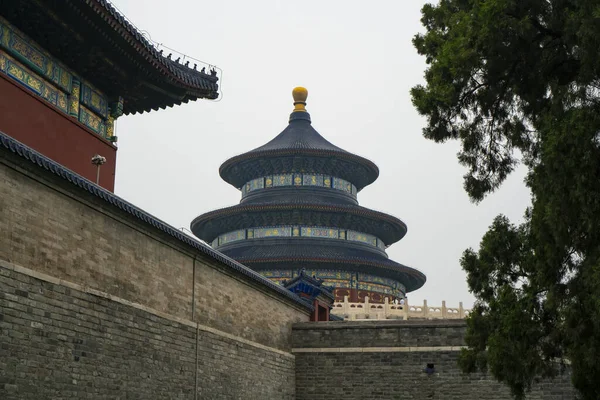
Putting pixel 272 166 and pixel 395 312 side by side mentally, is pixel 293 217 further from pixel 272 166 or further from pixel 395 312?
pixel 395 312

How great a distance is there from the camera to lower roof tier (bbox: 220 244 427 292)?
37312mm

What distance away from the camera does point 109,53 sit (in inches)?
791

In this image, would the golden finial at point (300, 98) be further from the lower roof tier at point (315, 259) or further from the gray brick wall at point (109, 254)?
the gray brick wall at point (109, 254)

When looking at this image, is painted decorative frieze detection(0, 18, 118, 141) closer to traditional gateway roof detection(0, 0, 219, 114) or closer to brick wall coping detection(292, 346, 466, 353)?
traditional gateway roof detection(0, 0, 219, 114)

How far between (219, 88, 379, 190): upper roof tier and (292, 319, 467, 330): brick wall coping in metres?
16.7

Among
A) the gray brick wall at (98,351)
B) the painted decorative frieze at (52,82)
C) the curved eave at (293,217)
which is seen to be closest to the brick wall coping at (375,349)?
the gray brick wall at (98,351)

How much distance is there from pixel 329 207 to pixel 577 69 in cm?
2529

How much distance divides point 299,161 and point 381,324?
17.6 m

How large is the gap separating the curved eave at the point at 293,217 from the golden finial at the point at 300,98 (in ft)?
25.1

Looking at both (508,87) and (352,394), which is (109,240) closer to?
(508,87)

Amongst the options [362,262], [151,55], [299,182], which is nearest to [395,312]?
[362,262]

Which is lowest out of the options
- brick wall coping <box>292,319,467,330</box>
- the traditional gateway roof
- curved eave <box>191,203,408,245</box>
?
brick wall coping <box>292,319,467,330</box>

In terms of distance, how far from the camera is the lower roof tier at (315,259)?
122ft

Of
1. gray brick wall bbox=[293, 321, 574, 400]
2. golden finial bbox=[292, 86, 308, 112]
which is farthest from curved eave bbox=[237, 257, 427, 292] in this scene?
gray brick wall bbox=[293, 321, 574, 400]
